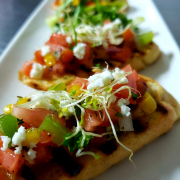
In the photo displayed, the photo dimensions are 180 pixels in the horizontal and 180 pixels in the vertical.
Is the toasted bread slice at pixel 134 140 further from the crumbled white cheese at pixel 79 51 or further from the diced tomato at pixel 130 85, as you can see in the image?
the crumbled white cheese at pixel 79 51

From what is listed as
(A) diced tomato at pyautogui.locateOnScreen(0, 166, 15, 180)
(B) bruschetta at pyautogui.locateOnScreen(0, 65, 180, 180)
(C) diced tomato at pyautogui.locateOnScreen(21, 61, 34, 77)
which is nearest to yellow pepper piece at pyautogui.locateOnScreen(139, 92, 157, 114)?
(B) bruschetta at pyautogui.locateOnScreen(0, 65, 180, 180)

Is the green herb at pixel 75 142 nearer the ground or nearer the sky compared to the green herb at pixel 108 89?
nearer the ground

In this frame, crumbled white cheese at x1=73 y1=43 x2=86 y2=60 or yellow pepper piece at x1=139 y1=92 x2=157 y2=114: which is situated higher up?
crumbled white cheese at x1=73 y1=43 x2=86 y2=60

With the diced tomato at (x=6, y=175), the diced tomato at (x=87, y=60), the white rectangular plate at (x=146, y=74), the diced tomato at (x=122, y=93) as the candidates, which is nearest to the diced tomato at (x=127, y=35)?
the white rectangular plate at (x=146, y=74)

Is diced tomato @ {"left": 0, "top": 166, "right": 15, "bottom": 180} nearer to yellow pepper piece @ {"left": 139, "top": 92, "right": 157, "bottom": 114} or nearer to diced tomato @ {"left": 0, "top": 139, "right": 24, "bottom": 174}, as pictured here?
diced tomato @ {"left": 0, "top": 139, "right": 24, "bottom": 174}

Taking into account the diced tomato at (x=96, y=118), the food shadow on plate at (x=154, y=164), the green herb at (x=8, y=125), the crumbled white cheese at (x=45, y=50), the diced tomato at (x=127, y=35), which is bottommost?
the food shadow on plate at (x=154, y=164)

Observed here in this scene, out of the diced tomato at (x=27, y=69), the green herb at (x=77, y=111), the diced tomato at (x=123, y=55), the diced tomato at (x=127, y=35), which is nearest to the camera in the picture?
the green herb at (x=77, y=111)

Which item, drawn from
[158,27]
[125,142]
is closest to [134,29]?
[158,27]
